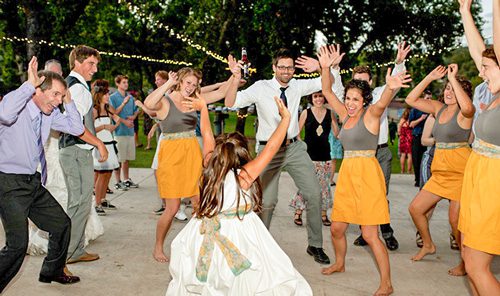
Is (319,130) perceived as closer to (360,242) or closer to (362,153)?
(360,242)

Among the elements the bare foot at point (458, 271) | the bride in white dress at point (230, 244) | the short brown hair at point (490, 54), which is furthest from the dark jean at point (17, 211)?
the bare foot at point (458, 271)

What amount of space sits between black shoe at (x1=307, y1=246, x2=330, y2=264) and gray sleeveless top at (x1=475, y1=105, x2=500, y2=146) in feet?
7.83

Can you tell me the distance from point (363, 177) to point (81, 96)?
274 centimetres

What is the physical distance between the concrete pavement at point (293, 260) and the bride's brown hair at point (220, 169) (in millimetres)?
1620

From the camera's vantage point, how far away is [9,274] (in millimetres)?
4016

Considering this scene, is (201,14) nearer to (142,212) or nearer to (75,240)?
(142,212)

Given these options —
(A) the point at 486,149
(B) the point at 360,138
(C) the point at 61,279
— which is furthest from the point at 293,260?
(A) the point at 486,149

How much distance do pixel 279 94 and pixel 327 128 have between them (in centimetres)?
208

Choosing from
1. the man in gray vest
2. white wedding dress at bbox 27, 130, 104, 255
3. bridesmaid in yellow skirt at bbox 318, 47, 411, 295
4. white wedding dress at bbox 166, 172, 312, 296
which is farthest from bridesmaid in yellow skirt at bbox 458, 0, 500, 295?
white wedding dress at bbox 27, 130, 104, 255

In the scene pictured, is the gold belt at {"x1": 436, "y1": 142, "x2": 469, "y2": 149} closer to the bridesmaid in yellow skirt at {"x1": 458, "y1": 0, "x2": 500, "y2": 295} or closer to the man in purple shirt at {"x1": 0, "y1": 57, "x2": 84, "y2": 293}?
the bridesmaid in yellow skirt at {"x1": 458, "y1": 0, "x2": 500, "y2": 295}

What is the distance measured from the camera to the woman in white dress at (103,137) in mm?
7828

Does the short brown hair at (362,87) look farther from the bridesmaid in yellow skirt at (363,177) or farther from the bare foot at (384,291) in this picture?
the bare foot at (384,291)

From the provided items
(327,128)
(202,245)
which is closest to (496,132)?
(202,245)

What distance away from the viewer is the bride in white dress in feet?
10.9
